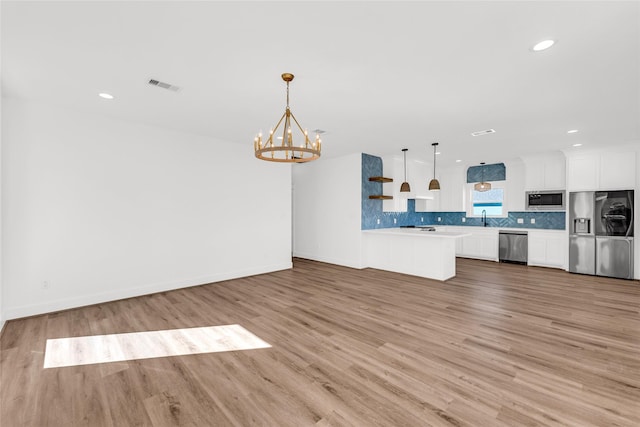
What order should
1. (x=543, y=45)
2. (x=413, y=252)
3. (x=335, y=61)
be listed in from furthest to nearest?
(x=413, y=252), (x=335, y=61), (x=543, y=45)

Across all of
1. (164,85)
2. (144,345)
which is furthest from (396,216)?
(144,345)

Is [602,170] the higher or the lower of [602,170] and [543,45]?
the lower

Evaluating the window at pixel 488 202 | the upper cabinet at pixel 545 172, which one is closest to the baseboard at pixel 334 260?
the window at pixel 488 202

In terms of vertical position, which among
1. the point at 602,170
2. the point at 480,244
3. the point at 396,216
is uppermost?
the point at 602,170

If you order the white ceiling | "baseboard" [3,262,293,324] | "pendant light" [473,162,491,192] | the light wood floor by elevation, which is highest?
the white ceiling

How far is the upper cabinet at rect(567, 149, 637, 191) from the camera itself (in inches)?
229

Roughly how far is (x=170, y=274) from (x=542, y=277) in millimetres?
7440

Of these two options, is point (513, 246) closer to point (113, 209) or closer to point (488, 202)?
point (488, 202)

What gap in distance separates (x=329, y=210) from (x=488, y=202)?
4.87 m

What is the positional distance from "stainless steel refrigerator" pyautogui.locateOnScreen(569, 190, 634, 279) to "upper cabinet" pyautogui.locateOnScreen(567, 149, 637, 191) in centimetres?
18

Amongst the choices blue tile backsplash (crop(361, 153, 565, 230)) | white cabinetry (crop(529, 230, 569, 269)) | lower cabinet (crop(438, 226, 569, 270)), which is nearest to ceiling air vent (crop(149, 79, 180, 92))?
blue tile backsplash (crop(361, 153, 565, 230))

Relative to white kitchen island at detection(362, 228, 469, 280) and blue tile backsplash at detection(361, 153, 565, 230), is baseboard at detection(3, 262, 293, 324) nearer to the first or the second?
white kitchen island at detection(362, 228, 469, 280)

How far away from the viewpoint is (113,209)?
436 cm

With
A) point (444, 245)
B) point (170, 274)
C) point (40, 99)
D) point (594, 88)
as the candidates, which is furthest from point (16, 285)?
point (594, 88)
